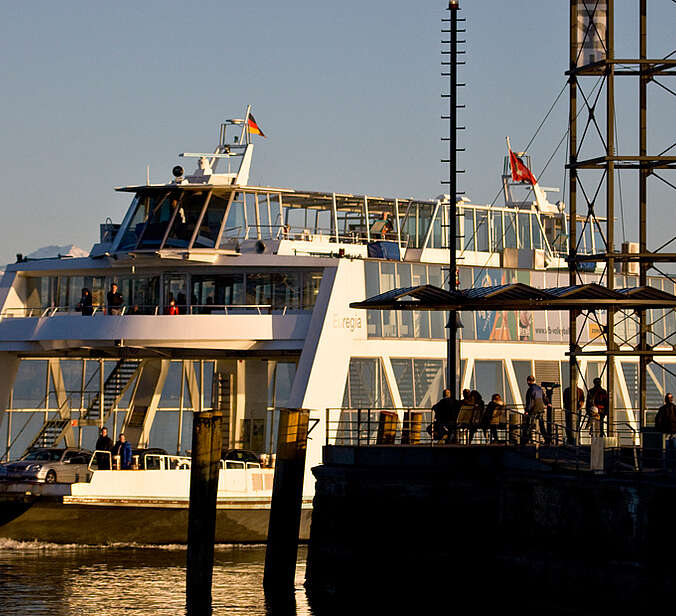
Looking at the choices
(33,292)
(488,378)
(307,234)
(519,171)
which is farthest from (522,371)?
(33,292)

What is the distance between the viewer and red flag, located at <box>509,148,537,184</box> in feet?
151

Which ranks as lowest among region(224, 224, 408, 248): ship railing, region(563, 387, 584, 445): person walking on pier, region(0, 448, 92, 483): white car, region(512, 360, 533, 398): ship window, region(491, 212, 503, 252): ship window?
region(0, 448, 92, 483): white car

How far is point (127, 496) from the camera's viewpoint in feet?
113

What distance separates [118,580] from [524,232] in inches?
719

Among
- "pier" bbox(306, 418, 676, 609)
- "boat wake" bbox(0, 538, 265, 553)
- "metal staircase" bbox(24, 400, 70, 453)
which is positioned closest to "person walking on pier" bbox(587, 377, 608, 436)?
"pier" bbox(306, 418, 676, 609)

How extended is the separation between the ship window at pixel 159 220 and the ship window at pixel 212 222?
2.64 ft

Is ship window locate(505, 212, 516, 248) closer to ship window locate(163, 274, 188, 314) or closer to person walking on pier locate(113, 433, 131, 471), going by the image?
ship window locate(163, 274, 188, 314)

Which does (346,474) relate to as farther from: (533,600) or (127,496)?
(127,496)

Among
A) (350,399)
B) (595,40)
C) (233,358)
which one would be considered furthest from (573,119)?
(233,358)

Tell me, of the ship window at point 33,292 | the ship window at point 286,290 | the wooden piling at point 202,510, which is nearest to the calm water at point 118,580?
the wooden piling at point 202,510

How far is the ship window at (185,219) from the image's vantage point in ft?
123

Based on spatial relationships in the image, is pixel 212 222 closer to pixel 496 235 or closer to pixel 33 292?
pixel 33 292

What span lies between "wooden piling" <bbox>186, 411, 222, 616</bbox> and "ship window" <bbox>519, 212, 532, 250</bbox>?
19185 mm

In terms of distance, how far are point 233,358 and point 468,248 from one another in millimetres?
7450
